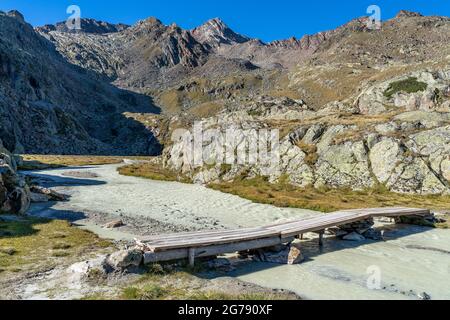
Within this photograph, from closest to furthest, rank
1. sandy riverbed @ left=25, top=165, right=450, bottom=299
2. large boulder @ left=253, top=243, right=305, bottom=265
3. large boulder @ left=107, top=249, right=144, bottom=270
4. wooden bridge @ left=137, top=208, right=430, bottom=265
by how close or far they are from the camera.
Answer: large boulder @ left=107, top=249, right=144, bottom=270, sandy riverbed @ left=25, top=165, right=450, bottom=299, wooden bridge @ left=137, top=208, right=430, bottom=265, large boulder @ left=253, top=243, right=305, bottom=265

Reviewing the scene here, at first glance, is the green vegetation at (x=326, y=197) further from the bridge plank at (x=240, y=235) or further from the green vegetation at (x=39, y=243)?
the green vegetation at (x=39, y=243)

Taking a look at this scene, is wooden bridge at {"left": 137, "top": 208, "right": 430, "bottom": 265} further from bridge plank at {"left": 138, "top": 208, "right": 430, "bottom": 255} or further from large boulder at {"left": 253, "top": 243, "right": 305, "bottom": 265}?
large boulder at {"left": 253, "top": 243, "right": 305, "bottom": 265}

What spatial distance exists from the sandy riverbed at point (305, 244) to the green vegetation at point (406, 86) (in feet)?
292

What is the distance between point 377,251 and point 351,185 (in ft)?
93.8

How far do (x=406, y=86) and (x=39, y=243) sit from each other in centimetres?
11754

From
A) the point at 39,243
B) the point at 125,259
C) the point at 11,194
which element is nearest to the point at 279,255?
the point at 125,259

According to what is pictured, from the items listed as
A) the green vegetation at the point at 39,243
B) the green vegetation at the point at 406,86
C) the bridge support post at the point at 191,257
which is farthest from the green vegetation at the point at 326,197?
the green vegetation at the point at 406,86

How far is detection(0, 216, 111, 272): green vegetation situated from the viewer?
18627mm

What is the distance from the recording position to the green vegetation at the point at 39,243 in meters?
18.6

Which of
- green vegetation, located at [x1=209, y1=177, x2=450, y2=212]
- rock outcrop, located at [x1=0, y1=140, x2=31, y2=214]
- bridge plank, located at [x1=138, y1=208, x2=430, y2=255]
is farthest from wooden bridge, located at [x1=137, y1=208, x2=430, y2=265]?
rock outcrop, located at [x1=0, y1=140, x2=31, y2=214]

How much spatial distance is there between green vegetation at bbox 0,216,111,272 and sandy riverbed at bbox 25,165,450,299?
2393 mm

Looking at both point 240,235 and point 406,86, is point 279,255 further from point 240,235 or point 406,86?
point 406,86
